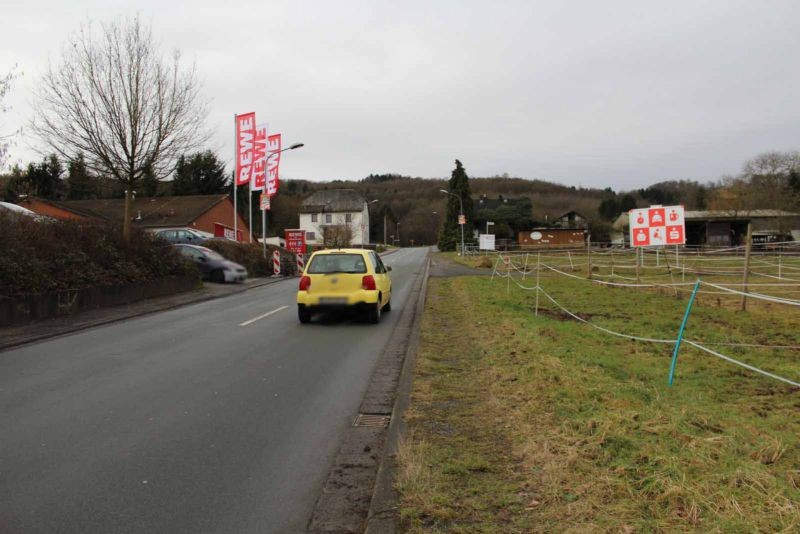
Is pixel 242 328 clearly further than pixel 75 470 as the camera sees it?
Yes

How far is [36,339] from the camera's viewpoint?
10.5m

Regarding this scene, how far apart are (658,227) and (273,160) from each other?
76.5ft

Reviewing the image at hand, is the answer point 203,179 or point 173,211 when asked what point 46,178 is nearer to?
point 203,179

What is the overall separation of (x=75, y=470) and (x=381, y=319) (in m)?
8.86

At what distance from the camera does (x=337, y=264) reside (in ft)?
40.2

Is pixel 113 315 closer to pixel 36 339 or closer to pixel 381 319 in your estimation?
pixel 36 339

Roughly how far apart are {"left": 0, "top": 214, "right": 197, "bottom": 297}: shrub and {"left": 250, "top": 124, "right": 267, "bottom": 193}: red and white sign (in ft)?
49.8

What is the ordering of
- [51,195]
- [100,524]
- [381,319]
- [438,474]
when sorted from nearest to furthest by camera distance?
[100,524]
[438,474]
[381,319]
[51,195]

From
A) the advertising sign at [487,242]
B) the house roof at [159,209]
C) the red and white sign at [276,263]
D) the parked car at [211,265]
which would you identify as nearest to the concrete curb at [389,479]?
the parked car at [211,265]

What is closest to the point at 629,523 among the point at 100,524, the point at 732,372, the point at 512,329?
the point at 100,524

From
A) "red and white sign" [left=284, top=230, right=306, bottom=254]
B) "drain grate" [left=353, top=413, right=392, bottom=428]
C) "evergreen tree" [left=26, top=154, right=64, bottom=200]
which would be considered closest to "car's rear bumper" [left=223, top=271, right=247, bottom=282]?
"red and white sign" [left=284, top=230, right=306, bottom=254]

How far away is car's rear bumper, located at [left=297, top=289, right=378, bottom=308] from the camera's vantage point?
38.5 feet

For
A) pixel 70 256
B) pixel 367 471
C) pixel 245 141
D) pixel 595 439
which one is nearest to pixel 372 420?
pixel 367 471

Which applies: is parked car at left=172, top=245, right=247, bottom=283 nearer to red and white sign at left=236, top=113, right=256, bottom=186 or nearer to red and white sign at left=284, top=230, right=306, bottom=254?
red and white sign at left=284, top=230, right=306, bottom=254
